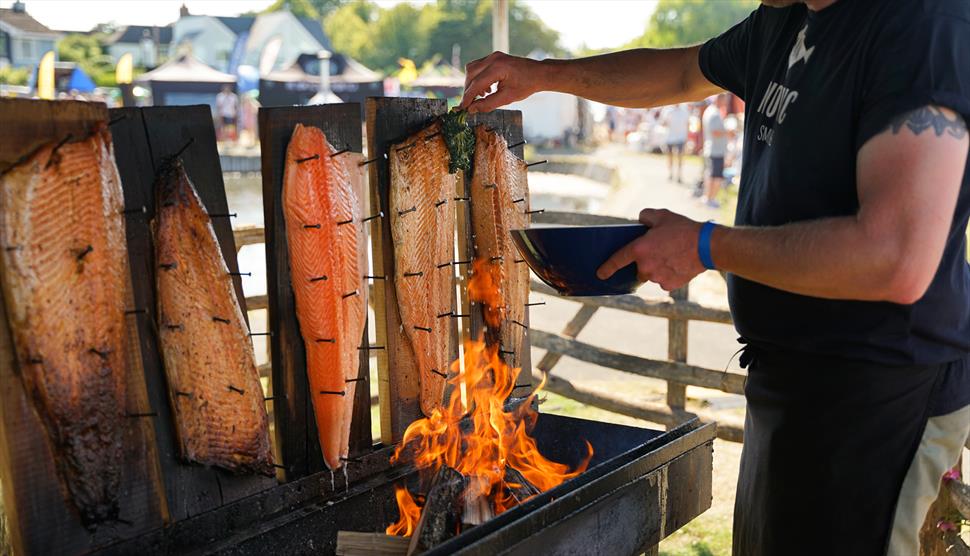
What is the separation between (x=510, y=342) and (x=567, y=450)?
0.52m

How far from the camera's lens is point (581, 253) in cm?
229

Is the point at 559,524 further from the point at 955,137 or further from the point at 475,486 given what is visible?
the point at 955,137

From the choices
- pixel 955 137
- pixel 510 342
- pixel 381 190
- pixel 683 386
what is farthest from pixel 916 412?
pixel 683 386

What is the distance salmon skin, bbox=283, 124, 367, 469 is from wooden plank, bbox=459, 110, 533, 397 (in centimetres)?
67

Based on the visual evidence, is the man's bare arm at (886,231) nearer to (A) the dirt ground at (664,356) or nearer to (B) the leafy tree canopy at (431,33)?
(A) the dirt ground at (664,356)

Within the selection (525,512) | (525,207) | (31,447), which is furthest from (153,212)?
(525,207)

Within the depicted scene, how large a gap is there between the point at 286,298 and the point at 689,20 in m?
87.1

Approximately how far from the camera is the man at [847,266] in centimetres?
190

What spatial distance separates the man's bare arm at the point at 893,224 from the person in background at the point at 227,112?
127 ft

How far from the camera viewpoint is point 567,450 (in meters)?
3.49

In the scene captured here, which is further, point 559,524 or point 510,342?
point 510,342

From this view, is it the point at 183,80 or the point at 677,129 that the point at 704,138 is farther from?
the point at 183,80

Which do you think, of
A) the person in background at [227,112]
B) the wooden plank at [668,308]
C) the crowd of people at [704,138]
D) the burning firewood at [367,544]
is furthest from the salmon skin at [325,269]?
the person in background at [227,112]

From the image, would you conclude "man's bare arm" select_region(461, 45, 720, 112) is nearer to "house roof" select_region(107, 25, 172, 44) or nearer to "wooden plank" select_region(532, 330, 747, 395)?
"wooden plank" select_region(532, 330, 747, 395)
